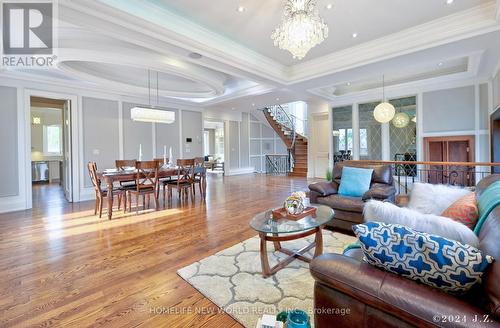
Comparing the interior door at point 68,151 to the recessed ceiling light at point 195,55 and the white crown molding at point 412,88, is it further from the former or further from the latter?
the white crown molding at point 412,88

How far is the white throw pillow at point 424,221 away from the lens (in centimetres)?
108

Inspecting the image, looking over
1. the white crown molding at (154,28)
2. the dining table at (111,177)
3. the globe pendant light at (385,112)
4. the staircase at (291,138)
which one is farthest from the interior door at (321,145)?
the dining table at (111,177)

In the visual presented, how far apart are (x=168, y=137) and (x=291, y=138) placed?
213 inches

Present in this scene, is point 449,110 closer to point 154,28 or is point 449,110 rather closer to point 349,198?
point 349,198

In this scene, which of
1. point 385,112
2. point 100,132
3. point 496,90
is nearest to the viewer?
point 496,90

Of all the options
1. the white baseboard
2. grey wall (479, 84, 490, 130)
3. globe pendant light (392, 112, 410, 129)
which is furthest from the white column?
the white baseboard

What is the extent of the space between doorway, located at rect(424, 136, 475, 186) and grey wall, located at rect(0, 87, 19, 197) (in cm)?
922

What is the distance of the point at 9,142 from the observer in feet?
15.6

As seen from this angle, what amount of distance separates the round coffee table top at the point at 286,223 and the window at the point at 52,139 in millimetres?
9862

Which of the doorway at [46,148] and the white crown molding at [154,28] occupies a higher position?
the white crown molding at [154,28]

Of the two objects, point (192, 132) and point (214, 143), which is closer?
point (192, 132)

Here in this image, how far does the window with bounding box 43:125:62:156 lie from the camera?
8.71m

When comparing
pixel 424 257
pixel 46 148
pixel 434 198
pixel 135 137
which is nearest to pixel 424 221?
pixel 424 257

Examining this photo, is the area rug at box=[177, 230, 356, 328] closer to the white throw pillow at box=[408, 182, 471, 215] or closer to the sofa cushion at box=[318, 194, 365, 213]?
the sofa cushion at box=[318, 194, 365, 213]
